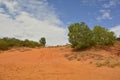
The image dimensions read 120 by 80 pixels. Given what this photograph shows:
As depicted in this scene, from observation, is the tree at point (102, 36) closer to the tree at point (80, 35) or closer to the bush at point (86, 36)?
the bush at point (86, 36)

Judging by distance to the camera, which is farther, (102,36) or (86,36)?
(102,36)

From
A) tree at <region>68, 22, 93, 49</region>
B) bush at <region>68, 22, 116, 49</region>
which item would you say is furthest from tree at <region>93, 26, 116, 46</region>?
tree at <region>68, 22, 93, 49</region>

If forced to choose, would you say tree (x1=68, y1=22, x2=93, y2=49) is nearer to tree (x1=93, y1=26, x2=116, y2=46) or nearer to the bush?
the bush

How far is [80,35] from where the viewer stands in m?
26.5

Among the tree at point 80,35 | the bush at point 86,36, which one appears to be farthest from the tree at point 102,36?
the tree at point 80,35

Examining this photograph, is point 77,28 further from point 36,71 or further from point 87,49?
point 36,71

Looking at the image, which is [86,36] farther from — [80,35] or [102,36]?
[102,36]

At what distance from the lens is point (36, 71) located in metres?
16.2

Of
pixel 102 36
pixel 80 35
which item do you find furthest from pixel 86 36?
pixel 102 36

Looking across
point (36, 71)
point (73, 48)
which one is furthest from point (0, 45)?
point (36, 71)

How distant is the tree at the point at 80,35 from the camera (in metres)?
26.3

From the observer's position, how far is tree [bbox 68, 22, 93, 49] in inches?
1035

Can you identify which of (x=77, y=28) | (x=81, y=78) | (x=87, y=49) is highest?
(x=77, y=28)

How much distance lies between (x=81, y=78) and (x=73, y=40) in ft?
41.8
